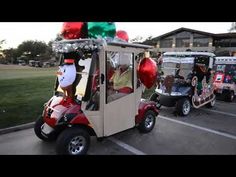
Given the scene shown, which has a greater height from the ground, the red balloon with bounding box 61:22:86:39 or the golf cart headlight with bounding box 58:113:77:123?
the red balloon with bounding box 61:22:86:39

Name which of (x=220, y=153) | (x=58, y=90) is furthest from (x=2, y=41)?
(x=220, y=153)

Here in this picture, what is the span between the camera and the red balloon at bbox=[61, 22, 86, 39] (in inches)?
181

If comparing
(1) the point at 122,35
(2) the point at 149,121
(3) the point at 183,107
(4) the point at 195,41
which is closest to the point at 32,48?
(4) the point at 195,41

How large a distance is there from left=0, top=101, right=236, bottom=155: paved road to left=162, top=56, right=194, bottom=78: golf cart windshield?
1.98 meters

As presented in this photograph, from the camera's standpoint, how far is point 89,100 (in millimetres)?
4734

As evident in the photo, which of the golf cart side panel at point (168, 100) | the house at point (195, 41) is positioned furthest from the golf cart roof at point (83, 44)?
the house at point (195, 41)

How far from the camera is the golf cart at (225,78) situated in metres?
10.6

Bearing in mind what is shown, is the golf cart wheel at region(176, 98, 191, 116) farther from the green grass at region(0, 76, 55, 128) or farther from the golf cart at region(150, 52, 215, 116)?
the green grass at region(0, 76, 55, 128)

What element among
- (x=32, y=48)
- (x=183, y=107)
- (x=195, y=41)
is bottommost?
(x=183, y=107)

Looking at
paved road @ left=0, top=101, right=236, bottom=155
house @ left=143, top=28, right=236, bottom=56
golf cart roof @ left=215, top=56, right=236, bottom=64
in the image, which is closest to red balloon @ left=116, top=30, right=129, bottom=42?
paved road @ left=0, top=101, right=236, bottom=155

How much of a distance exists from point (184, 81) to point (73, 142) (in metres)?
5.07

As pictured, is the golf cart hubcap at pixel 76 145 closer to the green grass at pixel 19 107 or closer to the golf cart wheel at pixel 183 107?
the green grass at pixel 19 107

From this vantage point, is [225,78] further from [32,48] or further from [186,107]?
[32,48]

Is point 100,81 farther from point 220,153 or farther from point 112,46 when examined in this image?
point 220,153
